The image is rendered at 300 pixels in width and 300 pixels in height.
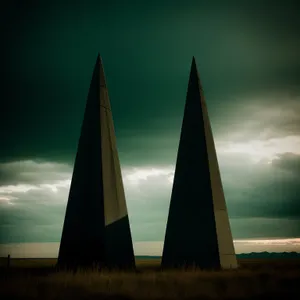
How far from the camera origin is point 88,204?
18.9 metres

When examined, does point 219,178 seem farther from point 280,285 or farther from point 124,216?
point 280,285

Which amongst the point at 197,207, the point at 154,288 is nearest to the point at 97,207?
the point at 197,207

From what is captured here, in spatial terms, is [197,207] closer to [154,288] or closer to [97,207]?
[97,207]

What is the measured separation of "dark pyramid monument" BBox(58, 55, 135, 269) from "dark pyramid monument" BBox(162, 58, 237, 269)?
7.44 feet

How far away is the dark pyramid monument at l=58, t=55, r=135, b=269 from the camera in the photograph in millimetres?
18297

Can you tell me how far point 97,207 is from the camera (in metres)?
18.6

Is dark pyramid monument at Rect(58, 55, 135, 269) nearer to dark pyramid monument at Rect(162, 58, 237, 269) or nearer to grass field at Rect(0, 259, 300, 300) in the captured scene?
dark pyramid monument at Rect(162, 58, 237, 269)

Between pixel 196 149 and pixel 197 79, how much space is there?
385 cm

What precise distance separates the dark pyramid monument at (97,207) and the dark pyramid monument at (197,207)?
2268 millimetres

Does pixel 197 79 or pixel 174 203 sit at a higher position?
pixel 197 79

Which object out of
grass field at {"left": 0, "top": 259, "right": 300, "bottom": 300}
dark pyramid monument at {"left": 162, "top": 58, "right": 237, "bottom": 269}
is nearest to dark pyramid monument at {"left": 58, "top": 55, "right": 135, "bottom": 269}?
dark pyramid monument at {"left": 162, "top": 58, "right": 237, "bottom": 269}

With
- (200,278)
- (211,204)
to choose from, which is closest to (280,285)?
(200,278)

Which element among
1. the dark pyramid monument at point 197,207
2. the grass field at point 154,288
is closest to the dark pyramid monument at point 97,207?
the dark pyramid monument at point 197,207

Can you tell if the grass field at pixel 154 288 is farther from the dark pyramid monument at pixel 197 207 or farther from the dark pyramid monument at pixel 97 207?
the dark pyramid monument at pixel 197 207
